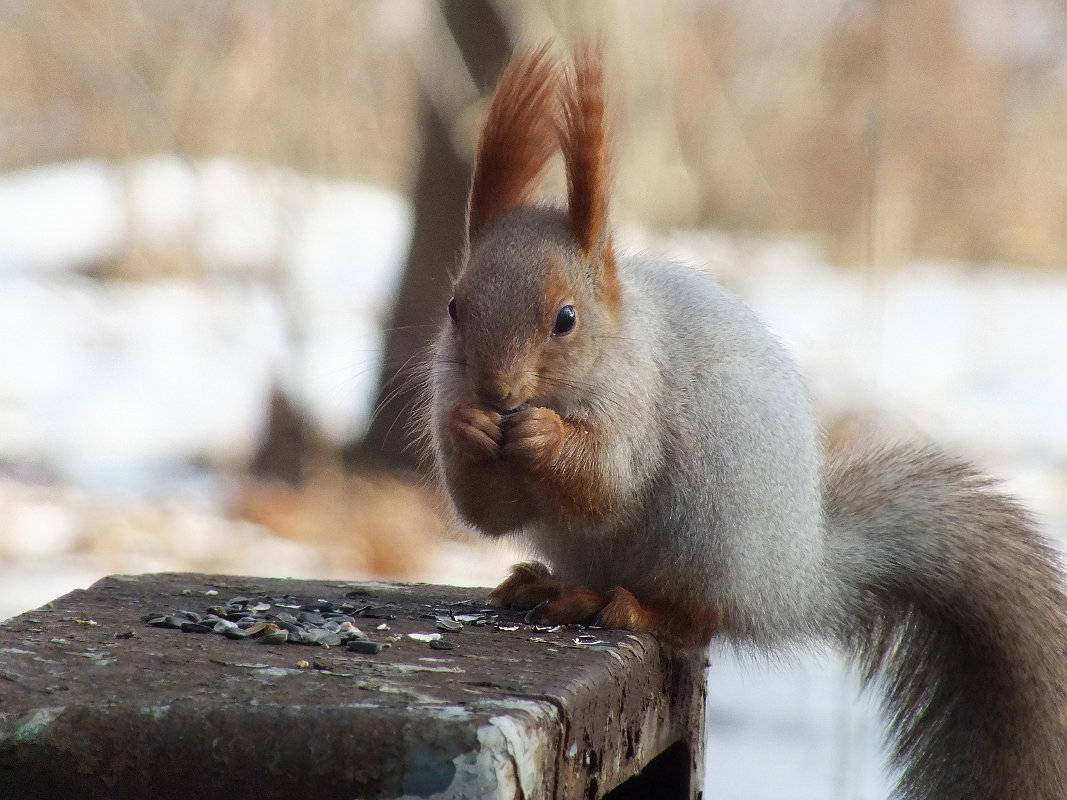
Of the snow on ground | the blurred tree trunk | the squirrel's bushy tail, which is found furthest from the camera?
the blurred tree trunk

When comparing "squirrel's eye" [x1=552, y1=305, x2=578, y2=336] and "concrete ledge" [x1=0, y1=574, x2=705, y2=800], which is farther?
"squirrel's eye" [x1=552, y1=305, x2=578, y2=336]

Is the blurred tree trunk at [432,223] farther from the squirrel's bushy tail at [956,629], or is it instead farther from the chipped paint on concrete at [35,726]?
the chipped paint on concrete at [35,726]

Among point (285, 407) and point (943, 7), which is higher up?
point (943, 7)

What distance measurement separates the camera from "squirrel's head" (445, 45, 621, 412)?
167cm

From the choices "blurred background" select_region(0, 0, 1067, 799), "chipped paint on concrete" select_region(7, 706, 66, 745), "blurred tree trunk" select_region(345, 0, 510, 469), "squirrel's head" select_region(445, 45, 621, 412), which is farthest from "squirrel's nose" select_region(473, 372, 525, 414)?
"blurred tree trunk" select_region(345, 0, 510, 469)

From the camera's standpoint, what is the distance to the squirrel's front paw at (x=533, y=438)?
162 centimetres

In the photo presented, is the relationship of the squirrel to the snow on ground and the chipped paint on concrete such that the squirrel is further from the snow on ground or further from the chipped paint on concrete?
the snow on ground

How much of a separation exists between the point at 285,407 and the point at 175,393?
1.42m

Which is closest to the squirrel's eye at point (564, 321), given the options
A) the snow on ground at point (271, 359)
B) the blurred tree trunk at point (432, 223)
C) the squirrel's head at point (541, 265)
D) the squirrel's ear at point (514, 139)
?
the squirrel's head at point (541, 265)

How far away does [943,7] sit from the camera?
8.45 metres

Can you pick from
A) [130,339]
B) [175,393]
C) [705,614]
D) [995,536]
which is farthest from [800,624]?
[130,339]

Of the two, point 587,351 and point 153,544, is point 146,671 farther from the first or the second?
point 153,544

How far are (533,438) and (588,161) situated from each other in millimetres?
367

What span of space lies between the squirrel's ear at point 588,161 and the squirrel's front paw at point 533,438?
0.72ft
